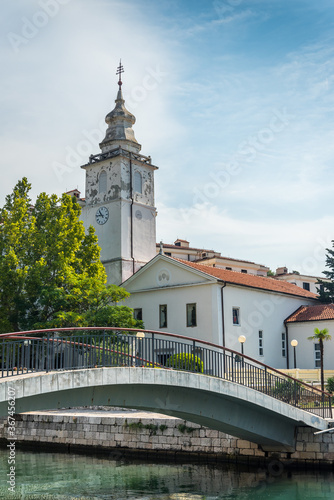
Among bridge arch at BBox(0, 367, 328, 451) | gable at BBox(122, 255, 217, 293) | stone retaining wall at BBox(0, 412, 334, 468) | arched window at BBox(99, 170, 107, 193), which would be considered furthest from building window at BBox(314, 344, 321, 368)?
arched window at BBox(99, 170, 107, 193)

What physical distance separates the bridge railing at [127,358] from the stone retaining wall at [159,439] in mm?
1371

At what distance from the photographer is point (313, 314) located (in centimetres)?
3791

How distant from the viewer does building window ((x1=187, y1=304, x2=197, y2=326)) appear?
35.3 m

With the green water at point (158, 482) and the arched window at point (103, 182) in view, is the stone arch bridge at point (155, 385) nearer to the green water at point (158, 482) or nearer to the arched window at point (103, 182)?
the green water at point (158, 482)

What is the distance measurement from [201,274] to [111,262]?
9.53 m

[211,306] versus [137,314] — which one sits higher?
[137,314]

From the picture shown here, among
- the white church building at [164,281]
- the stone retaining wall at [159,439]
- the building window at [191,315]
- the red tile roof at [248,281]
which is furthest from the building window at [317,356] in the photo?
the stone retaining wall at [159,439]

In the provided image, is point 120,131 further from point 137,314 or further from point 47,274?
point 47,274

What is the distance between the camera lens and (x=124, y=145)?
45.2 meters

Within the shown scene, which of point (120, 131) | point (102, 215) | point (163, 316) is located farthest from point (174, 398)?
point (120, 131)

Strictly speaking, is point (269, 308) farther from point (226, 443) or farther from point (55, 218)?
point (226, 443)

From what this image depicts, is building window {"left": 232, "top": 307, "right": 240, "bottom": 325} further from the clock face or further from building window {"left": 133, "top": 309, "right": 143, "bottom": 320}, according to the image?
the clock face

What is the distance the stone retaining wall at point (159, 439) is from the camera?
784 inches

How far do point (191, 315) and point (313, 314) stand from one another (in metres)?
8.21
